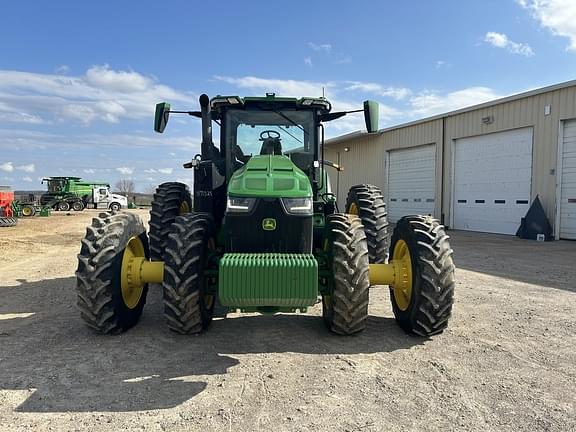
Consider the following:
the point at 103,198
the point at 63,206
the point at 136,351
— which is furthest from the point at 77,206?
the point at 136,351

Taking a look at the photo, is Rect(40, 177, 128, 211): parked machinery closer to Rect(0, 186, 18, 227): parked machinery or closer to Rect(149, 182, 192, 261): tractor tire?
Rect(0, 186, 18, 227): parked machinery

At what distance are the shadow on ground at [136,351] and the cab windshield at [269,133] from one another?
→ 81.6 inches

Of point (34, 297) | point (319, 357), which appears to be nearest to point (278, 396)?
point (319, 357)

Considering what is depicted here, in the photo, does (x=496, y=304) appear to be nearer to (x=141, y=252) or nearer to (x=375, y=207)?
(x=375, y=207)

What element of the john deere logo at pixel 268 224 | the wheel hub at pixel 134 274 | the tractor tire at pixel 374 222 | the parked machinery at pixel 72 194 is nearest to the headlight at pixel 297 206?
the john deere logo at pixel 268 224

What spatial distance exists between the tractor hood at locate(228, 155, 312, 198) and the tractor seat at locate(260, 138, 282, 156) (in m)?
1.01

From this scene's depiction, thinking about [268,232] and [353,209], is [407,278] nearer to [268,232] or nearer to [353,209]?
[268,232]

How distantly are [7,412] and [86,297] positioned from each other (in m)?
1.45

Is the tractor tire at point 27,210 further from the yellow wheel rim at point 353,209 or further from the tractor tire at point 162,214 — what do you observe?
the yellow wheel rim at point 353,209

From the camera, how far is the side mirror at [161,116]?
5683mm

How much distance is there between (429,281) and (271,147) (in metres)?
2.58

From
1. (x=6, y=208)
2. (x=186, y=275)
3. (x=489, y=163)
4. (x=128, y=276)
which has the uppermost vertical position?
(x=489, y=163)

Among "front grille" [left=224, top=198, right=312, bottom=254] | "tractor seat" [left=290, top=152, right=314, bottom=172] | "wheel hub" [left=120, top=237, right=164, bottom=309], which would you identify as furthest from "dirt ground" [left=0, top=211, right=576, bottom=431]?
"tractor seat" [left=290, top=152, right=314, bottom=172]

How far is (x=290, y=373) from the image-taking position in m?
3.78
